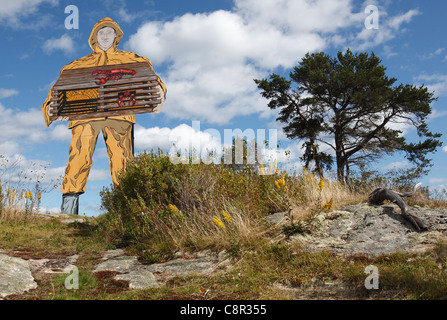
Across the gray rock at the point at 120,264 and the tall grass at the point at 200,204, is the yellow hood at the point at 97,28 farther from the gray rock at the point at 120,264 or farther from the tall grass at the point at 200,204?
the gray rock at the point at 120,264

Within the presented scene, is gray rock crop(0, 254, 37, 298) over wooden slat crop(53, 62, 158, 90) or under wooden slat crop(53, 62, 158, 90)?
under

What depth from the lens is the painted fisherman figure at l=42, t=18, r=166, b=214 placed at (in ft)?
49.0

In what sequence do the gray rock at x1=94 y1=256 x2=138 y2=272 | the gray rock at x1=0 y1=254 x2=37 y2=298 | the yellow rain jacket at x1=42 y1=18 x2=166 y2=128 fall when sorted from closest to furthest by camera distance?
1. the gray rock at x1=0 y1=254 x2=37 y2=298
2. the gray rock at x1=94 y1=256 x2=138 y2=272
3. the yellow rain jacket at x1=42 y1=18 x2=166 y2=128

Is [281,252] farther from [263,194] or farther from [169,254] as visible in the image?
[263,194]

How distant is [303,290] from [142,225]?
495 cm

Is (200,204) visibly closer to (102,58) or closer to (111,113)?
(111,113)

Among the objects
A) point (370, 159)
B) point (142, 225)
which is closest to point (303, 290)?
point (142, 225)

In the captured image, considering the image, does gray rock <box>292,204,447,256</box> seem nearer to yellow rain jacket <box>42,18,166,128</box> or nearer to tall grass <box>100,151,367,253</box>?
tall grass <box>100,151,367,253</box>

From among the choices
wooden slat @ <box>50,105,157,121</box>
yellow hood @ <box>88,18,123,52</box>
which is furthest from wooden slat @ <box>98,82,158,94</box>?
yellow hood @ <box>88,18,123,52</box>

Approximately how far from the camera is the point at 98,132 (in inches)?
603

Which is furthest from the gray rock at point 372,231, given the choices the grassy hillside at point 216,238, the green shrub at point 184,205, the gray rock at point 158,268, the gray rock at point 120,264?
the gray rock at point 120,264

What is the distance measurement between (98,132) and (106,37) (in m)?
4.34

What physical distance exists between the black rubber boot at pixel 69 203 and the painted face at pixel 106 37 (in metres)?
6.53

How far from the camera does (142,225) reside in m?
8.59
